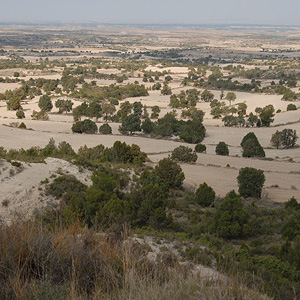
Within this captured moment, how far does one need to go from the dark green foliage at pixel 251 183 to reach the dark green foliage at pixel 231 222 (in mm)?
5720

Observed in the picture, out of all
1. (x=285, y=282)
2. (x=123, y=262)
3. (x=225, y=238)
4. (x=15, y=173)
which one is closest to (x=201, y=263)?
(x=285, y=282)

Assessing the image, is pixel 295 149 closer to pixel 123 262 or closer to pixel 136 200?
pixel 136 200

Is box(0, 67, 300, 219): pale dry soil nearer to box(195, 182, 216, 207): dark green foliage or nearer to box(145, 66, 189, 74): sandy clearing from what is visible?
box(195, 182, 216, 207): dark green foliage

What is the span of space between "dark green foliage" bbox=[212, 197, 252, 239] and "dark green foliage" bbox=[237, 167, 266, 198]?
572 cm

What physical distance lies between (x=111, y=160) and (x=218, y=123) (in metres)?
28.9

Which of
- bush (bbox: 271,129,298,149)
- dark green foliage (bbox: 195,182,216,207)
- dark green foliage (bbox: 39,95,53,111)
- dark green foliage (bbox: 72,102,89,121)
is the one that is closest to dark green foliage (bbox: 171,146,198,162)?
dark green foliage (bbox: 195,182,216,207)

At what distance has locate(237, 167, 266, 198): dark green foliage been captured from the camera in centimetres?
1908

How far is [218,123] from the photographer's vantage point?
164 feet

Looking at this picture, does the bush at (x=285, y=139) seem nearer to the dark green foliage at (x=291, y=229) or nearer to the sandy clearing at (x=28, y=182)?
the sandy clearing at (x=28, y=182)

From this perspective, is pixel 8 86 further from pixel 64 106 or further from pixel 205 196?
pixel 205 196

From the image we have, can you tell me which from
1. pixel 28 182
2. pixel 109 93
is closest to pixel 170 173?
pixel 28 182

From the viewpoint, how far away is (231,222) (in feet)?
42.3

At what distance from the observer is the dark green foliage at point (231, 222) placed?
41.4 ft

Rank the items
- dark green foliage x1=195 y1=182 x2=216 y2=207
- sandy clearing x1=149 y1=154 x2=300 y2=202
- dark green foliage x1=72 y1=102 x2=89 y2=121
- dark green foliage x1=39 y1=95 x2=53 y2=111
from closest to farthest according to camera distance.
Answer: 1. dark green foliage x1=195 y1=182 x2=216 y2=207
2. sandy clearing x1=149 y1=154 x2=300 y2=202
3. dark green foliage x1=72 y1=102 x2=89 y2=121
4. dark green foliage x1=39 y1=95 x2=53 y2=111
